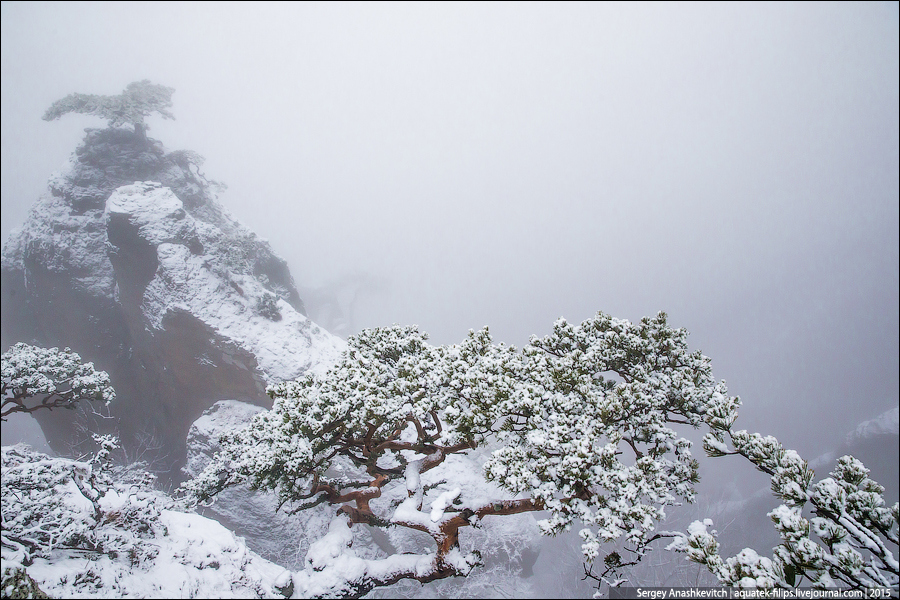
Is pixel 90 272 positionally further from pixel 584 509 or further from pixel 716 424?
pixel 716 424

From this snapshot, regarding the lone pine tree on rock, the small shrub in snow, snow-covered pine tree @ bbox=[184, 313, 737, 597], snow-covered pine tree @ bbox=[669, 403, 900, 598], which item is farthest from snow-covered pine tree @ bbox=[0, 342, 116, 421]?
the lone pine tree on rock

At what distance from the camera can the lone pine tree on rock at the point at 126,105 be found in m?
23.5

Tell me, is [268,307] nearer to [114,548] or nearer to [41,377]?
[41,377]

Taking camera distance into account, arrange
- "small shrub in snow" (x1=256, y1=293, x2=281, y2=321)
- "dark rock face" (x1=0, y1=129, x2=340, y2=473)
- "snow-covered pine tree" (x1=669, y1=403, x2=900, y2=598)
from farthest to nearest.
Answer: "small shrub in snow" (x1=256, y1=293, x2=281, y2=321) → "dark rock face" (x1=0, y1=129, x2=340, y2=473) → "snow-covered pine tree" (x1=669, y1=403, x2=900, y2=598)

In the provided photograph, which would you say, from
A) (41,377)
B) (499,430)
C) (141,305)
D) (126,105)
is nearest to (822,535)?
(499,430)

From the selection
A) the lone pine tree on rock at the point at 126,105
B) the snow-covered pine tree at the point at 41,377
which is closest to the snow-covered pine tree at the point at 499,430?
the snow-covered pine tree at the point at 41,377

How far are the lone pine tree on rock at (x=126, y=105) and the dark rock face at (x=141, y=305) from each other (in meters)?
1.60

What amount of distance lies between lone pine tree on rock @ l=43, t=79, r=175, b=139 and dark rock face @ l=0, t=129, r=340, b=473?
5.24ft

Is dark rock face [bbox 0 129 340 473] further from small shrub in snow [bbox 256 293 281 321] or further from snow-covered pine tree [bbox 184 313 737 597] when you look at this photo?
snow-covered pine tree [bbox 184 313 737 597]

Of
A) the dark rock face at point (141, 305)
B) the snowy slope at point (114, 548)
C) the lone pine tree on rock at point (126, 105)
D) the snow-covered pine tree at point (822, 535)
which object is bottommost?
the snowy slope at point (114, 548)

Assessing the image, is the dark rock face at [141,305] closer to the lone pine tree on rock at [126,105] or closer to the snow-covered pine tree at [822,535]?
the lone pine tree on rock at [126,105]

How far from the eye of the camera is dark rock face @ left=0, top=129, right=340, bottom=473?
1944cm

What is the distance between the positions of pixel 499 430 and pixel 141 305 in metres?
23.2

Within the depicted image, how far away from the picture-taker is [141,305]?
65.7 feet
